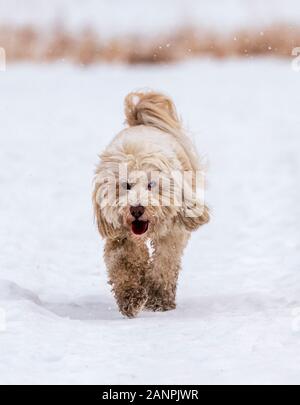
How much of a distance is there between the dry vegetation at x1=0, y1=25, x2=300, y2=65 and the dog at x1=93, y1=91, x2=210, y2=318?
1606cm

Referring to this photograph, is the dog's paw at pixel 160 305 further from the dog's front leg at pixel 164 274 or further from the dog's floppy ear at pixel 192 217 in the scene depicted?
the dog's floppy ear at pixel 192 217

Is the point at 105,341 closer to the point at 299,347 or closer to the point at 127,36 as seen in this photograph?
the point at 299,347

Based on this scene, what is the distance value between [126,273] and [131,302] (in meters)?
0.22

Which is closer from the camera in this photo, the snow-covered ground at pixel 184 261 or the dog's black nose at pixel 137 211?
the snow-covered ground at pixel 184 261

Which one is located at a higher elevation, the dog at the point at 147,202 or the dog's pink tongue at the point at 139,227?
the dog at the point at 147,202

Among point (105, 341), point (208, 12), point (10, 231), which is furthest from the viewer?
point (208, 12)

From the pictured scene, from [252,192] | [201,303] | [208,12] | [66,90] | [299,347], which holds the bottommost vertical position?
[299,347]

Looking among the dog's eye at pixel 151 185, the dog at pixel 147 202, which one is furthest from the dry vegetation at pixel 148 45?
the dog's eye at pixel 151 185

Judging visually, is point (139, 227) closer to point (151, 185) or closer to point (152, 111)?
point (151, 185)

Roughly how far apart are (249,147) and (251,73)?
8.43 m

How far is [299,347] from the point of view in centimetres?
527

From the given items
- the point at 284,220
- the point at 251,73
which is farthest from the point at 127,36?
the point at 284,220

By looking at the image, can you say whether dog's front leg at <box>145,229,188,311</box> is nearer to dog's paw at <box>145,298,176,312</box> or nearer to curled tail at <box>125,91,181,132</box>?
dog's paw at <box>145,298,176,312</box>

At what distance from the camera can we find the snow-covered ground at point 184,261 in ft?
16.9
